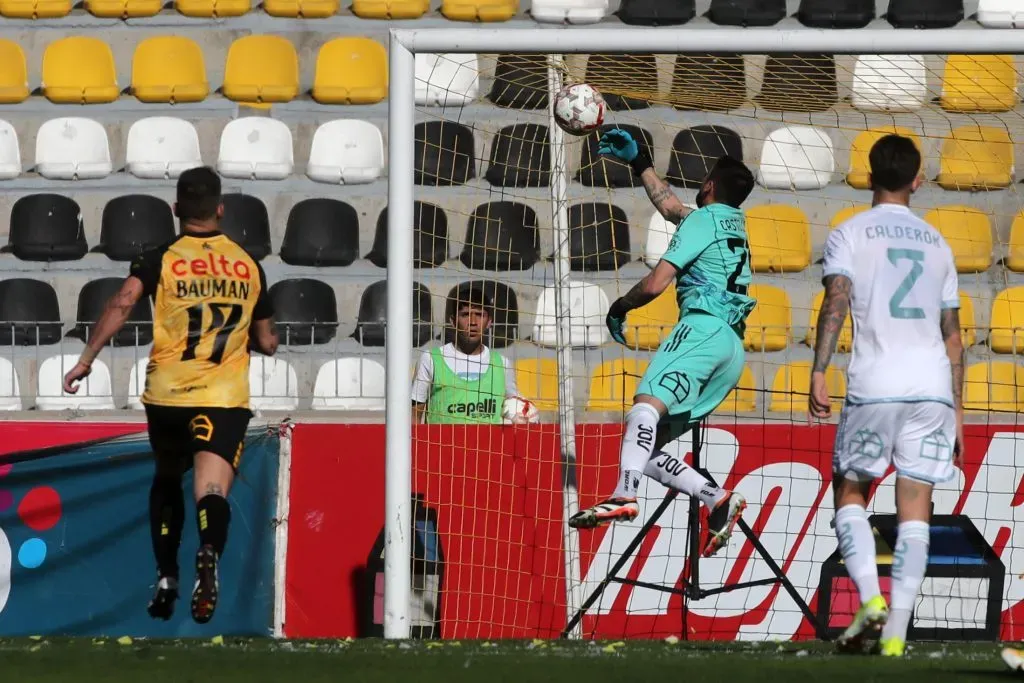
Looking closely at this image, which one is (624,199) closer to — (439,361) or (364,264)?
(364,264)

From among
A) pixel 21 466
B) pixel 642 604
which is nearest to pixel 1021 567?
pixel 642 604

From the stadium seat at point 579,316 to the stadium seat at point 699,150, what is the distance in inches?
34.0

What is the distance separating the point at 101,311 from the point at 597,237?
2707 millimetres

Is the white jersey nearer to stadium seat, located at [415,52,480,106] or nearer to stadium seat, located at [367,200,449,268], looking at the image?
stadium seat, located at [367,200,449,268]

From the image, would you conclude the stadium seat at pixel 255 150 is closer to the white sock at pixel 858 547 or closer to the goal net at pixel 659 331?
the goal net at pixel 659 331

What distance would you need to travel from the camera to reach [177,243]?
17.4 ft

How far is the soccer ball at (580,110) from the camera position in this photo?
18.9ft

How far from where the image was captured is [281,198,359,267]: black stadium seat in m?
8.23

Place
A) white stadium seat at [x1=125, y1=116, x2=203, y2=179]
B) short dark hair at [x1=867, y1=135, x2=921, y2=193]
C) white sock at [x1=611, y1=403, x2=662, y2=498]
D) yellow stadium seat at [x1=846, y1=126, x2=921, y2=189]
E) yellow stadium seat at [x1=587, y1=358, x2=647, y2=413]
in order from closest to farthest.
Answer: short dark hair at [x1=867, y1=135, x2=921, y2=193]
white sock at [x1=611, y1=403, x2=662, y2=498]
yellow stadium seat at [x1=587, y1=358, x2=647, y2=413]
yellow stadium seat at [x1=846, y1=126, x2=921, y2=189]
white stadium seat at [x1=125, y1=116, x2=203, y2=179]

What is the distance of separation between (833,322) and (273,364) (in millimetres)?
3983

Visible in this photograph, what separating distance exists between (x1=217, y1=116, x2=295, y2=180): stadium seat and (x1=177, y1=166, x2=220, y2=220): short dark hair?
3.29 metres

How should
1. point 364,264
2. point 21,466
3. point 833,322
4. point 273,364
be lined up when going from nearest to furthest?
point 833,322 → point 21,466 → point 273,364 → point 364,264

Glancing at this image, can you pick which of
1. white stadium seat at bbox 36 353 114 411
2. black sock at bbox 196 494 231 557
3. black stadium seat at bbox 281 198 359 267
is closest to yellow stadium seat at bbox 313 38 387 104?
black stadium seat at bbox 281 198 359 267

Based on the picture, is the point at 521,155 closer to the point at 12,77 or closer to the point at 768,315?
the point at 768,315
